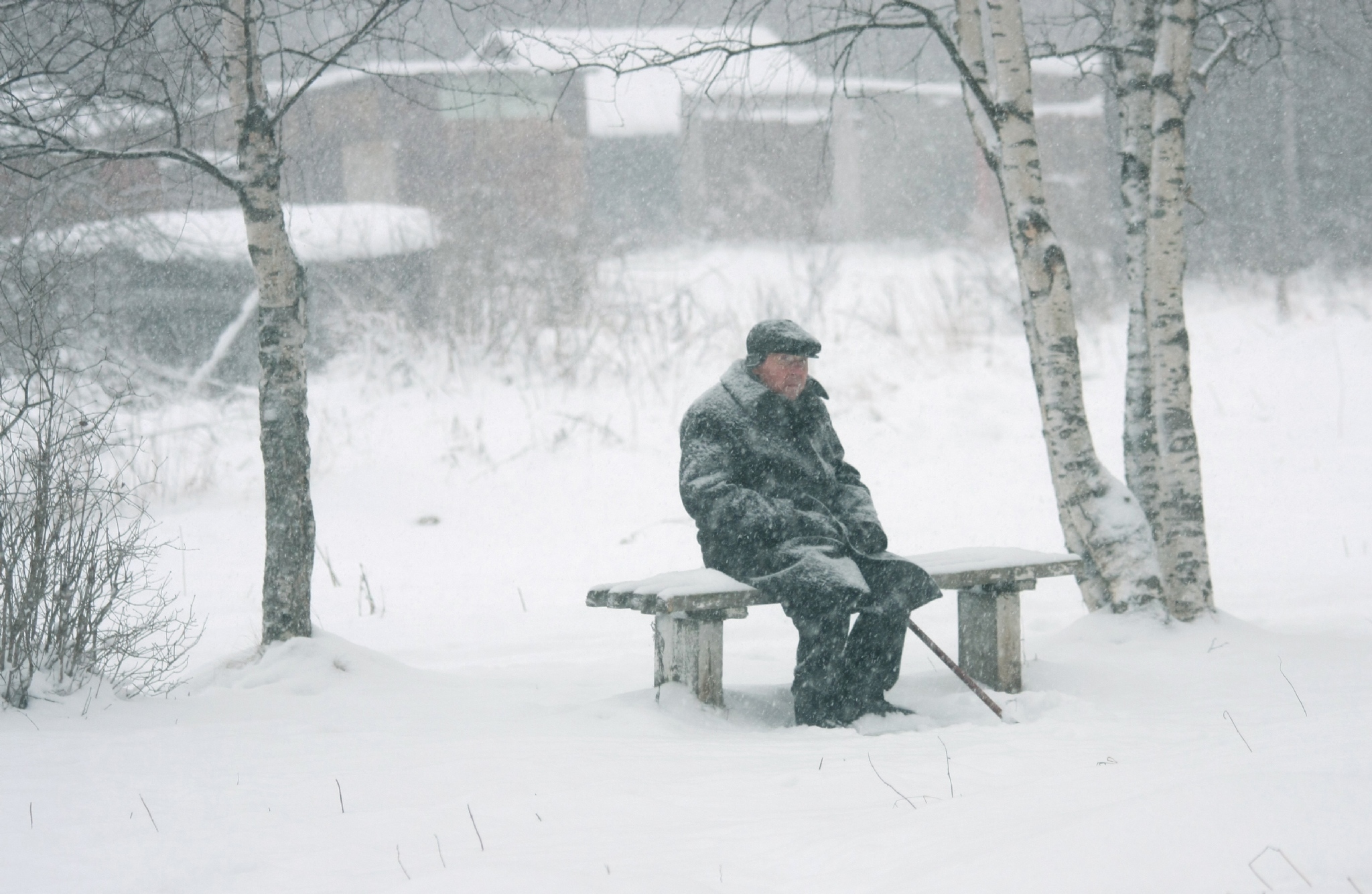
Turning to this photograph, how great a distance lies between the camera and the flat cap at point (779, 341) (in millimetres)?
4375

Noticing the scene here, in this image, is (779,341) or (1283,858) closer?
(1283,858)

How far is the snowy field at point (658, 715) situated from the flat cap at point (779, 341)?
1.35m

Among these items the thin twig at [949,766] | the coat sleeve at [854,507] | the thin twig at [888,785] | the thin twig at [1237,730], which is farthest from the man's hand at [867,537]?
the thin twig at [1237,730]

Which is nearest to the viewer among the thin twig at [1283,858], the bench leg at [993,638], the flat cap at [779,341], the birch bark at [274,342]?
the thin twig at [1283,858]

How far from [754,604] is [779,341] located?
101 cm

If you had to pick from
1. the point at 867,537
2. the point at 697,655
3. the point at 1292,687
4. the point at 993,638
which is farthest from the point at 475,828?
the point at 1292,687

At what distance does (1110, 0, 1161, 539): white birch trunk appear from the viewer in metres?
5.80

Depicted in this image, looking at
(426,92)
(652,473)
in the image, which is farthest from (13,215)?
(426,92)

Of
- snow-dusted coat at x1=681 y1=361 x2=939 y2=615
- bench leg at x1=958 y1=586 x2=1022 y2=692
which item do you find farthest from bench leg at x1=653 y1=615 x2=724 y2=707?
bench leg at x1=958 y1=586 x2=1022 y2=692

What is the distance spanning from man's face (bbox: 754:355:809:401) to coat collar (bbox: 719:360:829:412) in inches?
1.1

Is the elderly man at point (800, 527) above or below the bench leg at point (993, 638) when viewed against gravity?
above

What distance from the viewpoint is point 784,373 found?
14.5 feet

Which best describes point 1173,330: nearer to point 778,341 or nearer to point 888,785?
point 778,341

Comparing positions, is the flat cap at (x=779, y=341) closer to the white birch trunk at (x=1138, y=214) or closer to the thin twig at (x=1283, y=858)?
the white birch trunk at (x=1138, y=214)
